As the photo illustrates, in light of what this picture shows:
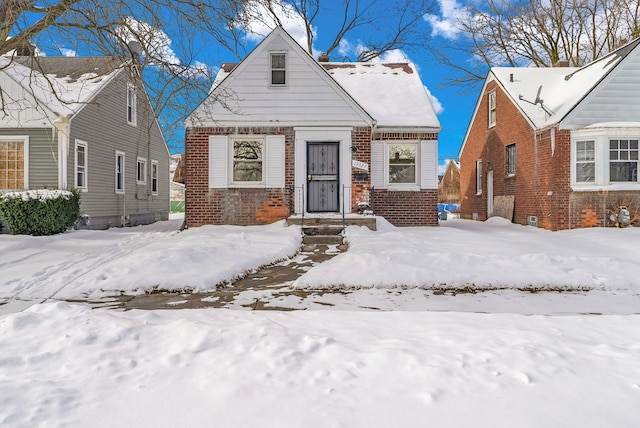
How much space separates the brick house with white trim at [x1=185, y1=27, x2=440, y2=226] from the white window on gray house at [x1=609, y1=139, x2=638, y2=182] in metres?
5.65

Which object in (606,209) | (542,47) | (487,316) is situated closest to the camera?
(487,316)

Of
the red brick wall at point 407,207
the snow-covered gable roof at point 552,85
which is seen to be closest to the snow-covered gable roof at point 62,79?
the red brick wall at point 407,207

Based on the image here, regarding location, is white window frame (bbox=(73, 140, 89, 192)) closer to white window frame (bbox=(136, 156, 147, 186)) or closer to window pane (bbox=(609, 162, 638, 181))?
white window frame (bbox=(136, 156, 147, 186))

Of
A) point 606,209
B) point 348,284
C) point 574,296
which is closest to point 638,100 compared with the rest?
point 606,209

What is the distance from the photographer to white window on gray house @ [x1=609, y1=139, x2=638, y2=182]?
492 inches

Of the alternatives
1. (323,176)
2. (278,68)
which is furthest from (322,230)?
(278,68)

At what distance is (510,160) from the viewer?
16453 mm

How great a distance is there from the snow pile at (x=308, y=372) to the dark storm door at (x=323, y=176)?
9.11 metres

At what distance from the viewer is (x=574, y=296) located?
5145mm

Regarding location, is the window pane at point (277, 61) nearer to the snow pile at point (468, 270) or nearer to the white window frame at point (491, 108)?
the snow pile at point (468, 270)

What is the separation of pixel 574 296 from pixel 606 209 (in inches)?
364

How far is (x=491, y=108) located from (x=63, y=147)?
695 inches

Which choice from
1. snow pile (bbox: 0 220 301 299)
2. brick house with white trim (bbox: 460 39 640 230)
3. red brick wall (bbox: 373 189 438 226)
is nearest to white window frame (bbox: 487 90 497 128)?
brick house with white trim (bbox: 460 39 640 230)

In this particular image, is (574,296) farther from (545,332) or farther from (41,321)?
(41,321)
